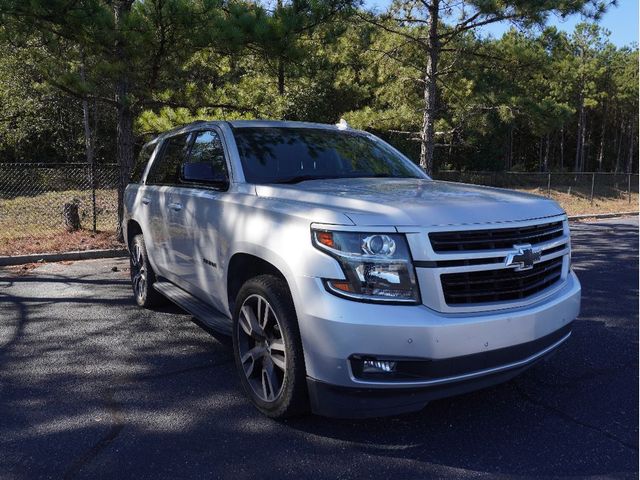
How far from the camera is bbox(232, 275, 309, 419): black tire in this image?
2963 millimetres

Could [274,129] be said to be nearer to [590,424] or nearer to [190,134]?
[190,134]

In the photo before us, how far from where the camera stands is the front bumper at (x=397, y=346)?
263 cm

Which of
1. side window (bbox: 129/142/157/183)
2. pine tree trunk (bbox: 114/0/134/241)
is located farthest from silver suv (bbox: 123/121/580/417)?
pine tree trunk (bbox: 114/0/134/241)

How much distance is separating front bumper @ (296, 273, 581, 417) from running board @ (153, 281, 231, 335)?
1118 mm

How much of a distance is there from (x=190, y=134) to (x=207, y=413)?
255 cm

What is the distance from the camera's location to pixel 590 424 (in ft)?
10.6

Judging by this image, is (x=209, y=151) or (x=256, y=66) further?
(x=256, y=66)

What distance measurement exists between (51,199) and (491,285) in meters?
12.8

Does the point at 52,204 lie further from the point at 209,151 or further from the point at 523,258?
the point at 523,258

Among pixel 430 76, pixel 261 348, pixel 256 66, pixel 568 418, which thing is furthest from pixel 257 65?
pixel 568 418

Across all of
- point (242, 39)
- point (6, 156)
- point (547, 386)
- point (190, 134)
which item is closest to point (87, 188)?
point (242, 39)

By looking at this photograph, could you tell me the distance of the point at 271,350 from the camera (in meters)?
3.22

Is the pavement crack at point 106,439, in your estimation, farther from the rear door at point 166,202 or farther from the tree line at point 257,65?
the tree line at point 257,65

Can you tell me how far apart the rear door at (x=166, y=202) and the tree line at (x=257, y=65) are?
3.21 meters
